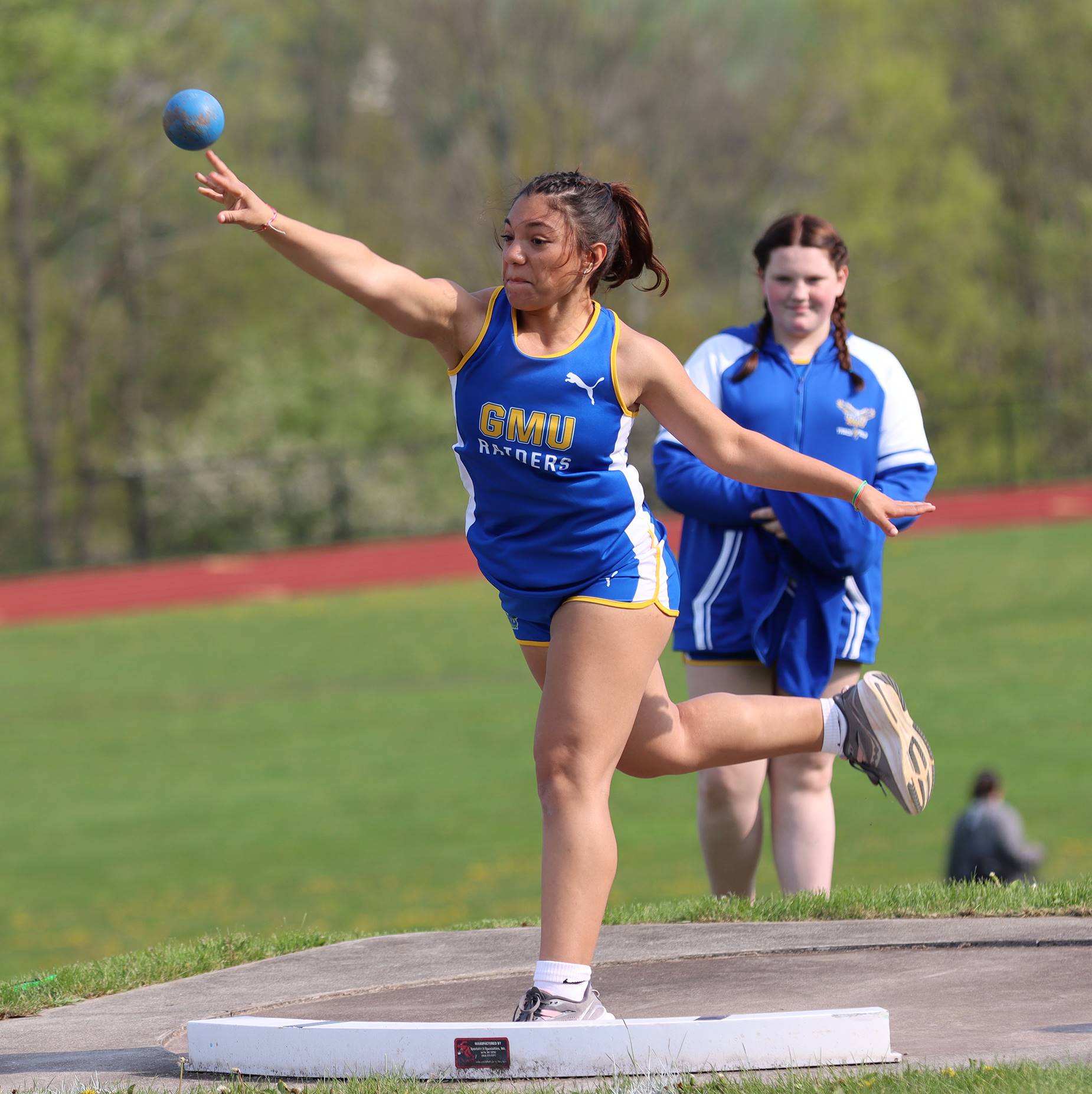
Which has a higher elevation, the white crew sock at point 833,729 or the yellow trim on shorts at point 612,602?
the yellow trim on shorts at point 612,602

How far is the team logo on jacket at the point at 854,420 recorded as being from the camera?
5621 millimetres

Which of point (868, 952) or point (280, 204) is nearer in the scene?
point (868, 952)

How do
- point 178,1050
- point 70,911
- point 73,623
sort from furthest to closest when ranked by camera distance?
point 73,623 < point 70,911 < point 178,1050

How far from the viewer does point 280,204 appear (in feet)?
138

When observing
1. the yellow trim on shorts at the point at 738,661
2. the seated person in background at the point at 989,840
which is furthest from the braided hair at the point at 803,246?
the seated person in background at the point at 989,840

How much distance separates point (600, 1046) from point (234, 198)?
2.13 meters

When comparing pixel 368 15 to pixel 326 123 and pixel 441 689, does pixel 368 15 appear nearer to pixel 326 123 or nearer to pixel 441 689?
pixel 326 123

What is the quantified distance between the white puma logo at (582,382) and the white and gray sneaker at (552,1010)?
4.53 feet

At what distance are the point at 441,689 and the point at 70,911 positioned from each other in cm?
821

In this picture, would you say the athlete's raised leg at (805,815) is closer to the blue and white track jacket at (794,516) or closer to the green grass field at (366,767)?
the blue and white track jacket at (794,516)

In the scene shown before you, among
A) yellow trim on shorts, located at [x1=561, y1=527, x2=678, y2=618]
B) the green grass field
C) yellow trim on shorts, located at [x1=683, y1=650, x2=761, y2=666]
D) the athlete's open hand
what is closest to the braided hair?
the athlete's open hand

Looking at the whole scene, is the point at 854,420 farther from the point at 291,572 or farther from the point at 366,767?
the point at 291,572

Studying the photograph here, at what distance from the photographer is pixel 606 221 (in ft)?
13.7

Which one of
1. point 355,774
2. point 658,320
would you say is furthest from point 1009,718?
point 658,320
